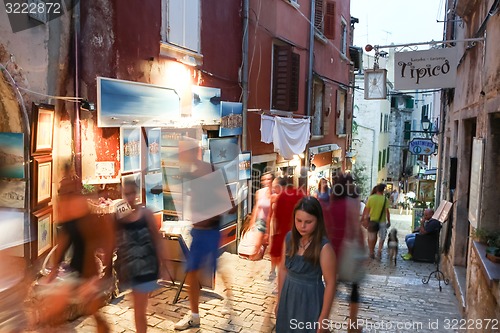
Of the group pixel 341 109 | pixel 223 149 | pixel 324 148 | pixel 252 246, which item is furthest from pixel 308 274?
pixel 341 109

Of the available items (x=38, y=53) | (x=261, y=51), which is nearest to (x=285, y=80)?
(x=261, y=51)

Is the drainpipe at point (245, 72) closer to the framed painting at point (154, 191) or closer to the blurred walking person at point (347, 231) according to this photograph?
the framed painting at point (154, 191)

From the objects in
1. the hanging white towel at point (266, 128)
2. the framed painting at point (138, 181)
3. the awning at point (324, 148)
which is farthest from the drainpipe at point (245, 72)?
the awning at point (324, 148)

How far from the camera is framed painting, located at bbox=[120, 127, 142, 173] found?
6.60 metres

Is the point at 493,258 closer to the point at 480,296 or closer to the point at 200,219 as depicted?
the point at 480,296

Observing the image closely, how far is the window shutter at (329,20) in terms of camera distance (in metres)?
17.4

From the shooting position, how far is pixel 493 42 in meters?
5.59

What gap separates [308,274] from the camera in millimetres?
3531

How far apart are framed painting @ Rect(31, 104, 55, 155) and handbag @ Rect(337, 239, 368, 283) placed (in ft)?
12.6

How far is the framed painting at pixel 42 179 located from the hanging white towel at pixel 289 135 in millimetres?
7208

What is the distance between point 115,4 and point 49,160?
2.57 metres

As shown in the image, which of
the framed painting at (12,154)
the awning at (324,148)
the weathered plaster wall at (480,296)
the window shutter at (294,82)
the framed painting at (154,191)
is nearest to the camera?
the weathered plaster wall at (480,296)

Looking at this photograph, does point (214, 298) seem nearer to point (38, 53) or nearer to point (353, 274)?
point (353, 274)

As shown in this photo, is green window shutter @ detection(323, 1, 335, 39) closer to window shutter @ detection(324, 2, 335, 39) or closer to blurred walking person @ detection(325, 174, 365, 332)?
Result: window shutter @ detection(324, 2, 335, 39)
